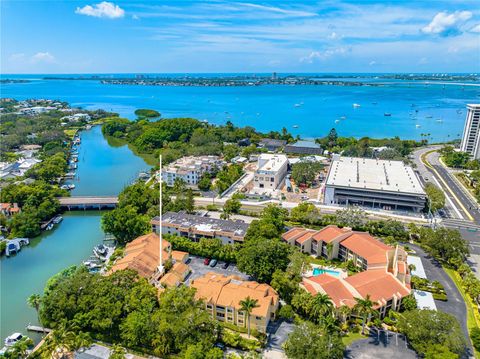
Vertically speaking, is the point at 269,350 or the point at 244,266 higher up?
the point at 244,266

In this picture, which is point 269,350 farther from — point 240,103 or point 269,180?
point 240,103

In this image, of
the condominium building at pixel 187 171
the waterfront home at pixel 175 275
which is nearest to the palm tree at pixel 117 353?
the waterfront home at pixel 175 275

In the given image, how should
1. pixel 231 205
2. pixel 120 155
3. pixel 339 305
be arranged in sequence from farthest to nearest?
1. pixel 120 155
2. pixel 231 205
3. pixel 339 305

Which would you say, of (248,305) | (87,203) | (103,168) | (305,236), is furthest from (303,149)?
(248,305)

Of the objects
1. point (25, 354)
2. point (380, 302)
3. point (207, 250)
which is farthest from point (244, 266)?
point (25, 354)

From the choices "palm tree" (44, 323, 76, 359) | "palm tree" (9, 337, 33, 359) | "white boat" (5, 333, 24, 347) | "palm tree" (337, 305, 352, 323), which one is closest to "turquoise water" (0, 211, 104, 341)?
"white boat" (5, 333, 24, 347)

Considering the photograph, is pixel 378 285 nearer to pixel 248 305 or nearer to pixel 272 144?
pixel 248 305
